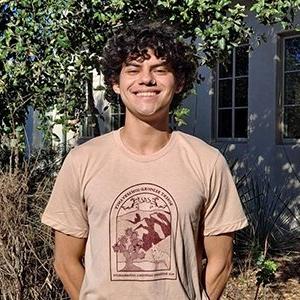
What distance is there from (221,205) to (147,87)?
0.51 m

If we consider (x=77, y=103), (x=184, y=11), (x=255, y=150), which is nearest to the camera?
(x=184, y=11)

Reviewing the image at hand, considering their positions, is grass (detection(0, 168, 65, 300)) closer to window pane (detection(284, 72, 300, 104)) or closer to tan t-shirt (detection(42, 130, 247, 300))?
tan t-shirt (detection(42, 130, 247, 300))

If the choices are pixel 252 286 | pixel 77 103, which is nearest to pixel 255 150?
pixel 252 286

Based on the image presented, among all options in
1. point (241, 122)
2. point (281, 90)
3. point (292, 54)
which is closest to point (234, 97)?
point (241, 122)

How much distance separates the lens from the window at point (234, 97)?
31.6ft

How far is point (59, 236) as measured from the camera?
2.36 m

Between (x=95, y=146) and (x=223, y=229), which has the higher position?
(x=95, y=146)

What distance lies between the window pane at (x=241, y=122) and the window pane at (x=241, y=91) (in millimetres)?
108

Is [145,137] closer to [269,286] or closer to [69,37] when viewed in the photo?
[69,37]

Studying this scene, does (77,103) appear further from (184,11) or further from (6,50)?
(184,11)

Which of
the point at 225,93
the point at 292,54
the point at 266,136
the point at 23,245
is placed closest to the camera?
the point at 23,245

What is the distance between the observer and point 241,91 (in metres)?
9.69

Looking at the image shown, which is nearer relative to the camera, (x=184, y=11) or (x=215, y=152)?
(x=215, y=152)

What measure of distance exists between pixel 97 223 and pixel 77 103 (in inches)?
121
